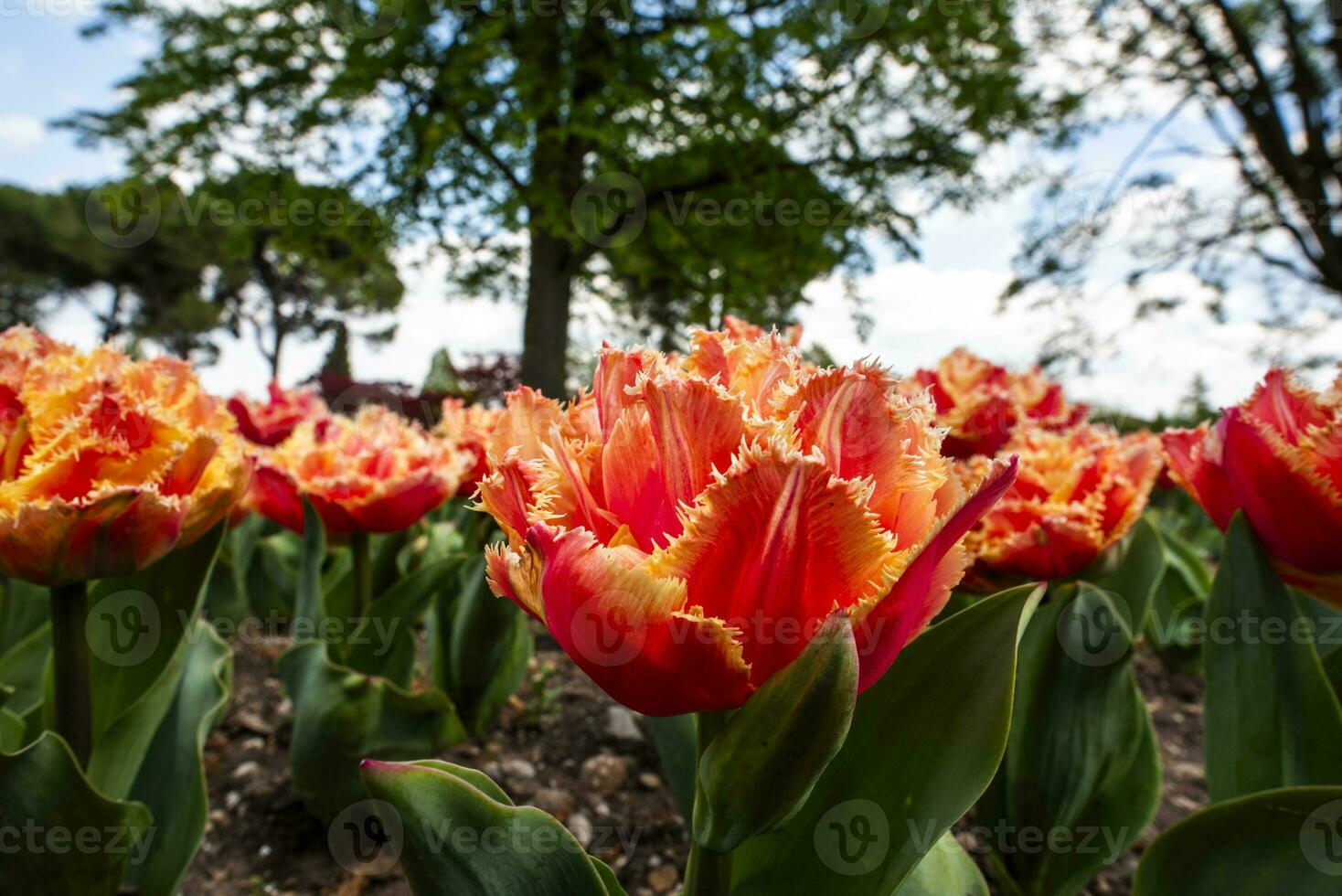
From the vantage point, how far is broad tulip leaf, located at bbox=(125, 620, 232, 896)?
119 centimetres

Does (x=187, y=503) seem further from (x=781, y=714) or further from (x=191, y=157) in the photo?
(x=191, y=157)

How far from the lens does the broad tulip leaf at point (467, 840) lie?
0.68 m

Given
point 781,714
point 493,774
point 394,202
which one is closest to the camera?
point 781,714

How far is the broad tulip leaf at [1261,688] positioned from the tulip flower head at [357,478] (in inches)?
57.8

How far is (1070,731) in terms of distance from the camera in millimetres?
1228

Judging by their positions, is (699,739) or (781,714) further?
(699,739)

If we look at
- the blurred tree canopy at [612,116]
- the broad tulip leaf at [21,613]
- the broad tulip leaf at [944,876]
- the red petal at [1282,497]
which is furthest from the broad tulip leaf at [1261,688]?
the blurred tree canopy at [612,116]

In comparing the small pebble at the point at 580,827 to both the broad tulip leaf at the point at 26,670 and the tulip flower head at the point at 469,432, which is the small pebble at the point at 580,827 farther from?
the broad tulip leaf at the point at 26,670

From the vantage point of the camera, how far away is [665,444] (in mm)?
613

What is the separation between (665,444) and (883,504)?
0.60 feet

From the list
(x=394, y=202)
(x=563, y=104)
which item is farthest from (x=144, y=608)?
(x=394, y=202)

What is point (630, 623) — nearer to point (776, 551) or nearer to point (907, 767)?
point (776, 551)

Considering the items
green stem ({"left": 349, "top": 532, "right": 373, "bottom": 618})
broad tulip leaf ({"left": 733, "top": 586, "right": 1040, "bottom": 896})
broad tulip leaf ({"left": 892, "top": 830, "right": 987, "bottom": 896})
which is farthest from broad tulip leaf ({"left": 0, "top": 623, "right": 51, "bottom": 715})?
broad tulip leaf ({"left": 892, "top": 830, "right": 987, "bottom": 896})

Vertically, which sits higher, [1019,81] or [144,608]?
[1019,81]
